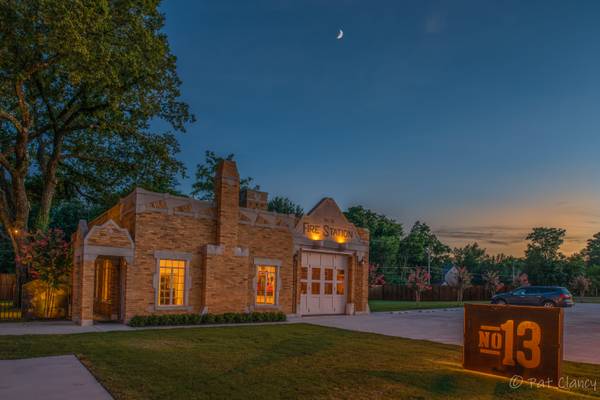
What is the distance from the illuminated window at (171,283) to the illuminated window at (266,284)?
3294 mm

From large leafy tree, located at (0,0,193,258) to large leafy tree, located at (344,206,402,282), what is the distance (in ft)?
A: 99.1

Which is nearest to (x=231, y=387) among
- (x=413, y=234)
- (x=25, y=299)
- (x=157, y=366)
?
(x=157, y=366)

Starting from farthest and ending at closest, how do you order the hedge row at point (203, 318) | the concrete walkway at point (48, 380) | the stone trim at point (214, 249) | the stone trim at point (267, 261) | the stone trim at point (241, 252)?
the stone trim at point (267, 261), the stone trim at point (241, 252), the stone trim at point (214, 249), the hedge row at point (203, 318), the concrete walkway at point (48, 380)

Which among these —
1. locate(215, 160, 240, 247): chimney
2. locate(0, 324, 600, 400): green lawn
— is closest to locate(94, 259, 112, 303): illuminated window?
locate(215, 160, 240, 247): chimney

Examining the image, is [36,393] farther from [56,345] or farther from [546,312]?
[546,312]

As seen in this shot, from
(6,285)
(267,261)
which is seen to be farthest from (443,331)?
(6,285)

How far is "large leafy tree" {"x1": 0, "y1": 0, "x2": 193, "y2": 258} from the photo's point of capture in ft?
58.0

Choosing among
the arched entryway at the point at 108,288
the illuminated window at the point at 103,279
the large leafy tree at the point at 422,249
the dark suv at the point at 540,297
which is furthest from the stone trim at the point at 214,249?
the large leafy tree at the point at 422,249

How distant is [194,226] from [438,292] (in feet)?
106

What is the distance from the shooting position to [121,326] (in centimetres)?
1489

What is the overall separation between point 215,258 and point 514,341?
1173cm

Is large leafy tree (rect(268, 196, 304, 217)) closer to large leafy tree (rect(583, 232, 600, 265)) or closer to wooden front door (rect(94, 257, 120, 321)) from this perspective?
wooden front door (rect(94, 257, 120, 321))

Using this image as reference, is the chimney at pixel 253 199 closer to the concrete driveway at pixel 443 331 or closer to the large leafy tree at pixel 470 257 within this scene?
the concrete driveway at pixel 443 331

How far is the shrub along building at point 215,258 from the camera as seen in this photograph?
51.5 feet
